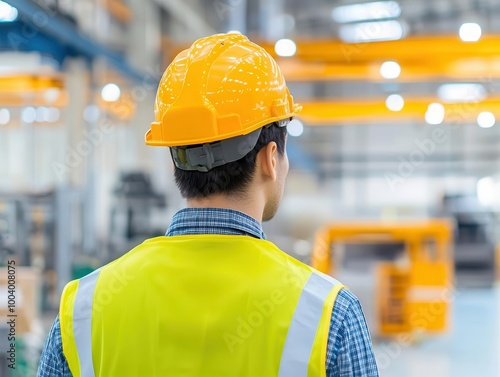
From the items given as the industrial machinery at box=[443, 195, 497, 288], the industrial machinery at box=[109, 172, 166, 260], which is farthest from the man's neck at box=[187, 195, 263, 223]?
the industrial machinery at box=[443, 195, 497, 288]

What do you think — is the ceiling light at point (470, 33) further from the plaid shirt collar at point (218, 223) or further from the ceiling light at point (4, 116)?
the ceiling light at point (4, 116)

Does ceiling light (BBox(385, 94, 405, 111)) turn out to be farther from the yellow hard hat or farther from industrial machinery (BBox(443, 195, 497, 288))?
the yellow hard hat

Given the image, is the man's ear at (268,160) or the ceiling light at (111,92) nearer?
the man's ear at (268,160)

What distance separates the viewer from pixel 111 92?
9.70 metres

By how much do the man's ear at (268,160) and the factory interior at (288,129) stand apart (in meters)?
2.69

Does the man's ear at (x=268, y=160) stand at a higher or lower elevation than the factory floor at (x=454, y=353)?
higher

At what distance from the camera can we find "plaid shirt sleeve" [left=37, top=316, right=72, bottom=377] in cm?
132

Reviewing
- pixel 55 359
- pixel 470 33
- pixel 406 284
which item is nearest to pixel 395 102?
pixel 470 33

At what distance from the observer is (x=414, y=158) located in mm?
23734

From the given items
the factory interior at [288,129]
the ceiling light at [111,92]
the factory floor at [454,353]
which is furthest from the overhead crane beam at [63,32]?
the factory floor at [454,353]

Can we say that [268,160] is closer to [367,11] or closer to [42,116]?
[367,11]

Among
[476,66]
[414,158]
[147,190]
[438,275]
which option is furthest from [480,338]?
[414,158]

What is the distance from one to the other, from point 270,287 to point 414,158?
23.2 metres

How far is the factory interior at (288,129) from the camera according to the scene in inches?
266
